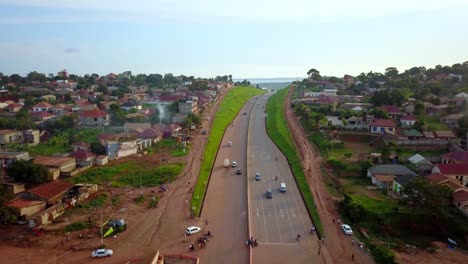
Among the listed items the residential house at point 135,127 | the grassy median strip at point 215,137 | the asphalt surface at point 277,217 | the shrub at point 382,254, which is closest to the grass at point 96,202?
the grassy median strip at point 215,137

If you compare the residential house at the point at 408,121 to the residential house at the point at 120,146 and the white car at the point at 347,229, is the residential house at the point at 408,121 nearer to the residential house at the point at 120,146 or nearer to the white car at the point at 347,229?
the white car at the point at 347,229

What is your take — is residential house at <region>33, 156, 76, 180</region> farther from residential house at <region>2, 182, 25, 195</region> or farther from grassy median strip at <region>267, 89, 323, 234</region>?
grassy median strip at <region>267, 89, 323, 234</region>

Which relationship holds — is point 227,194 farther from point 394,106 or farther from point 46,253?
point 394,106

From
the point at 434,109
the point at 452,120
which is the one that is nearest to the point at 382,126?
the point at 452,120

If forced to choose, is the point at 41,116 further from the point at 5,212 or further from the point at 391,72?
the point at 391,72

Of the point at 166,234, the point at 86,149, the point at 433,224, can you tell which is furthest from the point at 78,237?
the point at 433,224
